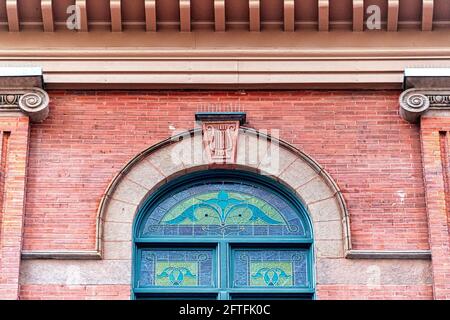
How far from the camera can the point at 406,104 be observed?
1833 centimetres

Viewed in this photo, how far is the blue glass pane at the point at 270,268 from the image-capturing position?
1752 cm

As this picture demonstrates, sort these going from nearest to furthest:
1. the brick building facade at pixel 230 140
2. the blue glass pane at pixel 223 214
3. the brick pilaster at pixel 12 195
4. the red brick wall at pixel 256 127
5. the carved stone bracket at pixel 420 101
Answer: the brick pilaster at pixel 12 195 < the brick building facade at pixel 230 140 < the red brick wall at pixel 256 127 < the blue glass pane at pixel 223 214 < the carved stone bracket at pixel 420 101

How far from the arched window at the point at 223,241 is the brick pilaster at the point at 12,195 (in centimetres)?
149

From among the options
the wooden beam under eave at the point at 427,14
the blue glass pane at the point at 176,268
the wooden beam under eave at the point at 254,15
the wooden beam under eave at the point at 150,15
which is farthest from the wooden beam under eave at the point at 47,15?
the wooden beam under eave at the point at 427,14

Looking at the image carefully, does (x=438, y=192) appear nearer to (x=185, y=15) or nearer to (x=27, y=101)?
(x=185, y=15)

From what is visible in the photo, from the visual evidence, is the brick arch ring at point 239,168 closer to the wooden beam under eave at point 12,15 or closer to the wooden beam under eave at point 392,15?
the wooden beam under eave at point 392,15

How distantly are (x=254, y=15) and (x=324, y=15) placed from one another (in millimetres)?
934

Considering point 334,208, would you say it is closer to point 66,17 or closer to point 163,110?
point 163,110

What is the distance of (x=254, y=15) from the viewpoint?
61.6ft

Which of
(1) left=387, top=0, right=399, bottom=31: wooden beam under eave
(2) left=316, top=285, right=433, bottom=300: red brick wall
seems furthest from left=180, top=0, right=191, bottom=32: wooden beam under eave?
(2) left=316, top=285, right=433, bottom=300: red brick wall
